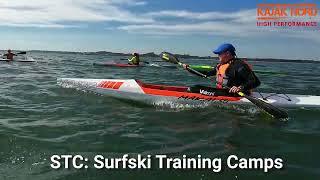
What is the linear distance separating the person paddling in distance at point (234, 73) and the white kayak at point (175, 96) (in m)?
0.46

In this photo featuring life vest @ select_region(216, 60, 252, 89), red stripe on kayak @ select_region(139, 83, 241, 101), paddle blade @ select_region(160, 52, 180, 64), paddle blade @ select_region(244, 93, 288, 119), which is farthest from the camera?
paddle blade @ select_region(160, 52, 180, 64)

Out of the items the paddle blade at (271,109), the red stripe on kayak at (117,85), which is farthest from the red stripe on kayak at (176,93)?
the paddle blade at (271,109)

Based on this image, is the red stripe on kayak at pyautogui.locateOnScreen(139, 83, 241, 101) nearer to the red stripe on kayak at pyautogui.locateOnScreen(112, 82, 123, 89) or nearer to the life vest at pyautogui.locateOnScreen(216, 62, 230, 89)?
the life vest at pyautogui.locateOnScreen(216, 62, 230, 89)

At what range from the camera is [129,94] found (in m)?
11.7

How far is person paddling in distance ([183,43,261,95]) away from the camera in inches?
409

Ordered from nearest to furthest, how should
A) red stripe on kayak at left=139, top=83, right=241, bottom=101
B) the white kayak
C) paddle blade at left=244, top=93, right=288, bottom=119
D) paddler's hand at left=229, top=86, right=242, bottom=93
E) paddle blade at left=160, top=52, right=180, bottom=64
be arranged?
paddle blade at left=244, top=93, right=288, bottom=119 → paddler's hand at left=229, top=86, right=242, bottom=93 → red stripe on kayak at left=139, top=83, right=241, bottom=101 → the white kayak → paddle blade at left=160, top=52, right=180, bottom=64

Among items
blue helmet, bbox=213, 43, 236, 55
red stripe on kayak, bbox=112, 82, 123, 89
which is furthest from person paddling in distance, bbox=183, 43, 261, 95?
red stripe on kayak, bbox=112, 82, 123, 89

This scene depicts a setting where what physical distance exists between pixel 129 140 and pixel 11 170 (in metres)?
2.40

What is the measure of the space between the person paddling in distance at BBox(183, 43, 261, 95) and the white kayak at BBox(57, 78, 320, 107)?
46 cm

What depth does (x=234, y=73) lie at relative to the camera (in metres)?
10.5

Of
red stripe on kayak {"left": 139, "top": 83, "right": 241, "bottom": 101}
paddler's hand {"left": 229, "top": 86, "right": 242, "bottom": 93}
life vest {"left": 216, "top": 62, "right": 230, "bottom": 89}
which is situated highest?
life vest {"left": 216, "top": 62, "right": 230, "bottom": 89}

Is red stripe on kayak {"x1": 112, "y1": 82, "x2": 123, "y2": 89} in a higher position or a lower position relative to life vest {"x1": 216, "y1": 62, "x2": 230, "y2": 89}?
lower

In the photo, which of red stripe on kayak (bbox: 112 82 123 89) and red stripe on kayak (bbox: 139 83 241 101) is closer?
red stripe on kayak (bbox: 139 83 241 101)

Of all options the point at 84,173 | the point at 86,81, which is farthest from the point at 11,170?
the point at 86,81
